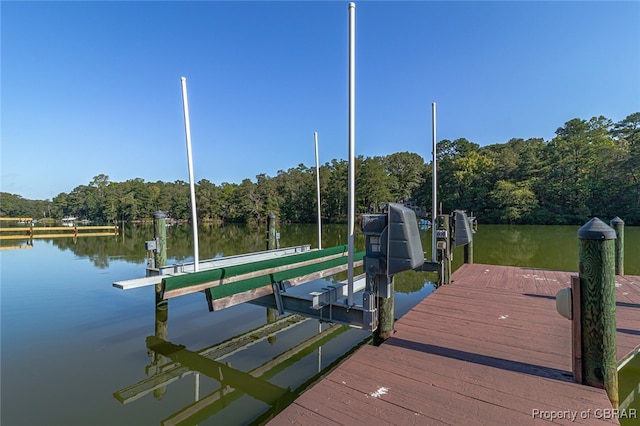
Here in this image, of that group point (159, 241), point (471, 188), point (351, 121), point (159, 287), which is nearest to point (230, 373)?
point (159, 287)

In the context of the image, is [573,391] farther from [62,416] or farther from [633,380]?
[62,416]

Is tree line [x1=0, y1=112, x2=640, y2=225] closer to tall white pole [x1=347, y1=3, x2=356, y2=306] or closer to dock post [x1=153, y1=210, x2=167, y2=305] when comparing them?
dock post [x1=153, y1=210, x2=167, y2=305]

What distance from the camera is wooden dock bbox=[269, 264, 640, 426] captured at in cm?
179

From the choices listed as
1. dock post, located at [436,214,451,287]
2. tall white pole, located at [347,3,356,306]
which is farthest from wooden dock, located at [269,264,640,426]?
dock post, located at [436,214,451,287]

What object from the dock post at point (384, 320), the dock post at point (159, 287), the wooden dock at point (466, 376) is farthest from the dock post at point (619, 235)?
the dock post at point (159, 287)

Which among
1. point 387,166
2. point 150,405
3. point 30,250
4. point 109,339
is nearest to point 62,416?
point 150,405

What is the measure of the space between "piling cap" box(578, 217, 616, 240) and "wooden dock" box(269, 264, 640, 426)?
3.07 feet

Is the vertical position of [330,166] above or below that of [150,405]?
above

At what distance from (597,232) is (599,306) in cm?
44

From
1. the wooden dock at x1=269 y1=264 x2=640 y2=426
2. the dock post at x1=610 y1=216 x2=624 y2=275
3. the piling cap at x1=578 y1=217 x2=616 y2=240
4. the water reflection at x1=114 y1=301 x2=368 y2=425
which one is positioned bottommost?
the water reflection at x1=114 y1=301 x2=368 y2=425

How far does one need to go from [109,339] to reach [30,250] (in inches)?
504

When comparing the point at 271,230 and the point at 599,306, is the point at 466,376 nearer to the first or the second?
the point at 599,306

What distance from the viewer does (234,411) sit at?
291 cm

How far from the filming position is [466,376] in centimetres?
222
